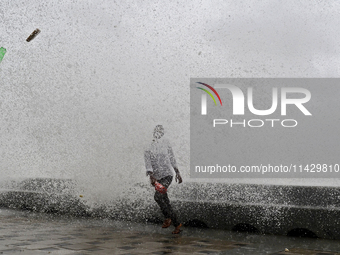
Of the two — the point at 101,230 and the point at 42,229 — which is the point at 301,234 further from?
the point at 42,229

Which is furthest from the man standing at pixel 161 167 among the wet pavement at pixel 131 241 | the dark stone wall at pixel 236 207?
the dark stone wall at pixel 236 207

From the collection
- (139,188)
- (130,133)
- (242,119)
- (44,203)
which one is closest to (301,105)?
(242,119)

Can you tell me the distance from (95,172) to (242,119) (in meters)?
5.48

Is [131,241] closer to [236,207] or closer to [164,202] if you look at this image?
[164,202]

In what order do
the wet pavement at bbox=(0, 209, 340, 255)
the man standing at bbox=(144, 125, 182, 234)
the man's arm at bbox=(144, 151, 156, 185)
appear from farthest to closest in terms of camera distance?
the man standing at bbox=(144, 125, 182, 234) < the man's arm at bbox=(144, 151, 156, 185) < the wet pavement at bbox=(0, 209, 340, 255)

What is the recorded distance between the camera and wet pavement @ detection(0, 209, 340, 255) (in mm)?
4812

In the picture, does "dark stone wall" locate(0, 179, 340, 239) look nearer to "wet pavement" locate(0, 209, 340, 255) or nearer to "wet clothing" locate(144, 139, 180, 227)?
"wet pavement" locate(0, 209, 340, 255)

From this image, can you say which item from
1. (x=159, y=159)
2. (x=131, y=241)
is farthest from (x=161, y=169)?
(x=131, y=241)

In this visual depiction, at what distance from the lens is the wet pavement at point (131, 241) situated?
4812 mm

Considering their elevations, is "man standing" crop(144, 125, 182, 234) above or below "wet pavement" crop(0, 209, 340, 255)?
above

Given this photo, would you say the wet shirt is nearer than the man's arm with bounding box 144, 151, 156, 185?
No

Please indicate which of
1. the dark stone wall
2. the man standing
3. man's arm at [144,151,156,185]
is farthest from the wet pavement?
man's arm at [144,151,156,185]

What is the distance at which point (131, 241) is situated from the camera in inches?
213

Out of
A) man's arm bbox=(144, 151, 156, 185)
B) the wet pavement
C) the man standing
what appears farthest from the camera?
the man standing
